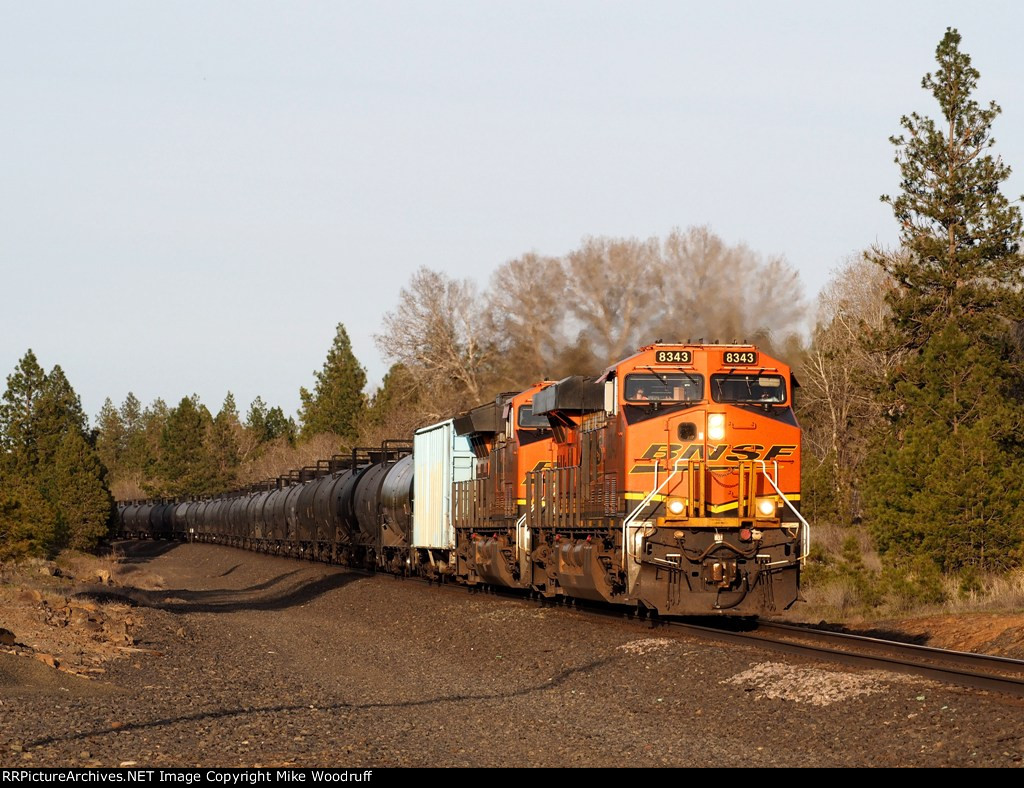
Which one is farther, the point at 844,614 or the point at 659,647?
the point at 844,614

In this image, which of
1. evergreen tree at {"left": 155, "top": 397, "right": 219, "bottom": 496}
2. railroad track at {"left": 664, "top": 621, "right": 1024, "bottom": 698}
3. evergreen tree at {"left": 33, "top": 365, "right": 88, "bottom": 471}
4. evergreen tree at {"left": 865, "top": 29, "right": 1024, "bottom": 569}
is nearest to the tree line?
evergreen tree at {"left": 865, "top": 29, "right": 1024, "bottom": 569}

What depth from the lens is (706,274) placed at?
3406 centimetres

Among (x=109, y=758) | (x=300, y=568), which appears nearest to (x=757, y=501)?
(x=109, y=758)

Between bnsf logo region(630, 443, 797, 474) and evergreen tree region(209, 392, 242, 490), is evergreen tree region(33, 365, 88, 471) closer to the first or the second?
evergreen tree region(209, 392, 242, 490)

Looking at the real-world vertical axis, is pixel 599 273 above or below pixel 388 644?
above

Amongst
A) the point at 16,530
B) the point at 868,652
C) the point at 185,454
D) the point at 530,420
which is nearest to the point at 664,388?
the point at 868,652

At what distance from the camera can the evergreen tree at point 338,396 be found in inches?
4678

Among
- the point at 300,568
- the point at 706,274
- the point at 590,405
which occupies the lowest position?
the point at 300,568

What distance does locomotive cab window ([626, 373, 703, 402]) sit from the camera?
17.3 meters

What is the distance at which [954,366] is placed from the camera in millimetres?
27656

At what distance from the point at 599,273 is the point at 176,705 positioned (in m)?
30.9

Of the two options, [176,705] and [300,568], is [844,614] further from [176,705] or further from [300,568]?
[300,568]

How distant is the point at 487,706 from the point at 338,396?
108758mm

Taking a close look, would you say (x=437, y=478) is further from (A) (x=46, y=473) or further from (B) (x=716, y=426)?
(A) (x=46, y=473)
